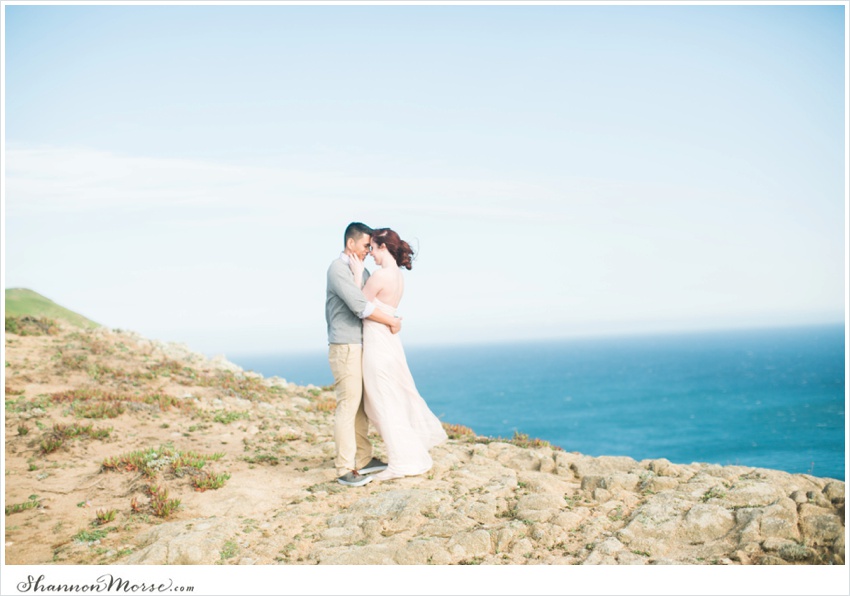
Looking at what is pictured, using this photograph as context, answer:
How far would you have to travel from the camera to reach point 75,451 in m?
10.6

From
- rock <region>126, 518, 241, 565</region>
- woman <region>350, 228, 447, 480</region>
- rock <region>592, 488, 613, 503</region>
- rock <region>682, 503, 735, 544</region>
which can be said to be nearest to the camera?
rock <region>126, 518, 241, 565</region>

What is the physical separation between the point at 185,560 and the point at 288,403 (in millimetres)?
9446

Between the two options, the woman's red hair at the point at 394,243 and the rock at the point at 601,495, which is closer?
the rock at the point at 601,495

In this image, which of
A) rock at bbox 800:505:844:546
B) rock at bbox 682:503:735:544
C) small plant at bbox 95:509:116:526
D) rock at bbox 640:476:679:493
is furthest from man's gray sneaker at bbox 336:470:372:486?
rock at bbox 800:505:844:546

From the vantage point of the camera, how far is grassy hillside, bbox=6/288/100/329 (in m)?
27.5

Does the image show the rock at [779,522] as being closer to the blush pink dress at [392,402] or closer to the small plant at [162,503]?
the blush pink dress at [392,402]

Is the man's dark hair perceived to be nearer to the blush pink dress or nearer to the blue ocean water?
the blush pink dress

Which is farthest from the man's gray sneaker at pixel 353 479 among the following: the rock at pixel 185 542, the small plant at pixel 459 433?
the small plant at pixel 459 433

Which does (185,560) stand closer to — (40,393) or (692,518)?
(692,518)

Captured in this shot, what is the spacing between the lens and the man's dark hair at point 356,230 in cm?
908

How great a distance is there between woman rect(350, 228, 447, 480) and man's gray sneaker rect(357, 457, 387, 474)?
245 mm

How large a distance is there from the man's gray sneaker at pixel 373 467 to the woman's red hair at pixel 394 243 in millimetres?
3293

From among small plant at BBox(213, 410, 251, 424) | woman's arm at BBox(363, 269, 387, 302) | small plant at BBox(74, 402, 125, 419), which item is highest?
woman's arm at BBox(363, 269, 387, 302)

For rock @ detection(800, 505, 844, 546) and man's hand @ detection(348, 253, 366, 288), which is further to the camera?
man's hand @ detection(348, 253, 366, 288)
